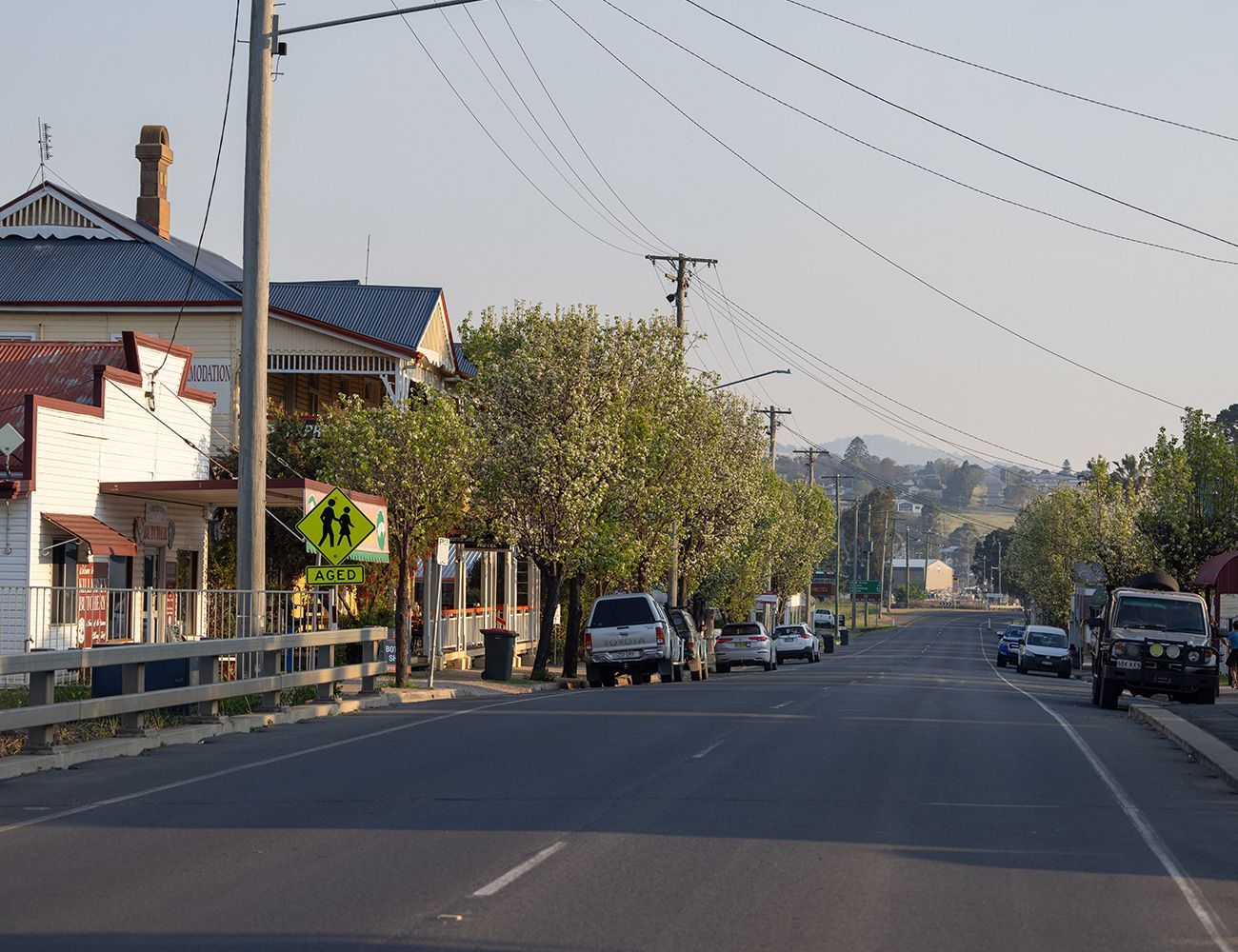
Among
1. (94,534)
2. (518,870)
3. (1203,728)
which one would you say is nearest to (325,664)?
(94,534)

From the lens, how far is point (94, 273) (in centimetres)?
3800

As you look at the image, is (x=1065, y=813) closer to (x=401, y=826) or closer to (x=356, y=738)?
(x=401, y=826)

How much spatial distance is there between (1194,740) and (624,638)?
56.8ft

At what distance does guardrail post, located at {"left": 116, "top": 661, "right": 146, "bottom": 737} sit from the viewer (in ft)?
53.1

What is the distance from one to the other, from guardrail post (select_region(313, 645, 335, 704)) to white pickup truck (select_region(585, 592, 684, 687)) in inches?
→ 522

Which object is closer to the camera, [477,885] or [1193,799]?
[477,885]

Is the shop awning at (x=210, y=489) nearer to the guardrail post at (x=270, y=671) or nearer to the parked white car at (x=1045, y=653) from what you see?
the guardrail post at (x=270, y=671)

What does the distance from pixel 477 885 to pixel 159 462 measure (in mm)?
21767

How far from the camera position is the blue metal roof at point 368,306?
38.7 meters

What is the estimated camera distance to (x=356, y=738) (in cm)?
1753

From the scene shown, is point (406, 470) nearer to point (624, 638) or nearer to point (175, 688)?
point (624, 638)

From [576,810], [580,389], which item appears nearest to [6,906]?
[576,810]

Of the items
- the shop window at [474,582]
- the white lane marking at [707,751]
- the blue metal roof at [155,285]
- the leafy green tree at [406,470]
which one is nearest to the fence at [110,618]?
the white lane marking at [707,751]

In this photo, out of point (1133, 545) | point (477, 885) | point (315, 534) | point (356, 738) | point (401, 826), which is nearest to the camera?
point (477, 885)
